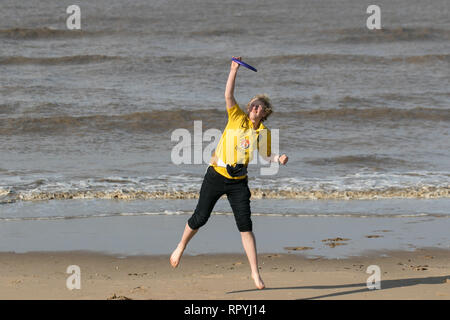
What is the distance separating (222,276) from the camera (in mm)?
6148

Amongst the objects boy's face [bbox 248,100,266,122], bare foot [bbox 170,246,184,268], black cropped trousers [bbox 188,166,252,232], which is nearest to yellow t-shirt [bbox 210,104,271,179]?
boy's face [bbox 248,100,266,122]

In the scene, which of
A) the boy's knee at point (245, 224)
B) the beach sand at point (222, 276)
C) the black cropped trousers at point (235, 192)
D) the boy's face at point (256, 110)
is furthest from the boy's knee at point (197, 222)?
the boy's face at point (256, 110)

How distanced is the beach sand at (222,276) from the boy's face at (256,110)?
52.1 inches

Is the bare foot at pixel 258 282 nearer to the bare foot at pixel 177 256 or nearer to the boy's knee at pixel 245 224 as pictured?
the boy's knee at pixel 245 224

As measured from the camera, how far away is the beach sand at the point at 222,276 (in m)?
5.52

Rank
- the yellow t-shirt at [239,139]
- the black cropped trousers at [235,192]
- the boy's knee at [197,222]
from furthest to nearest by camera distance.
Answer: the boy's knee at [197,222] < the black cropped trousers at [235,192] < the yellow t-shirt at [239,139]

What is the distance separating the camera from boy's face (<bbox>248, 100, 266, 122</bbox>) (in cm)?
541

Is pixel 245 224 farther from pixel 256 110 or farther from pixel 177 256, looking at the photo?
pixel 256 110

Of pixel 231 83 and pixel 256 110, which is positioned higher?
pixel 231 83

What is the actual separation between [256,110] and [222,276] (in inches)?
61.0

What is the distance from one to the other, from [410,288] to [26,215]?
4.66m

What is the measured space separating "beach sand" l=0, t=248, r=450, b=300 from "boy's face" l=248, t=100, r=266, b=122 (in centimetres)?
132

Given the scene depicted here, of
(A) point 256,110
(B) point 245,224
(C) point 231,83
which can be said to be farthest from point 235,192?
(C) point 231,83
